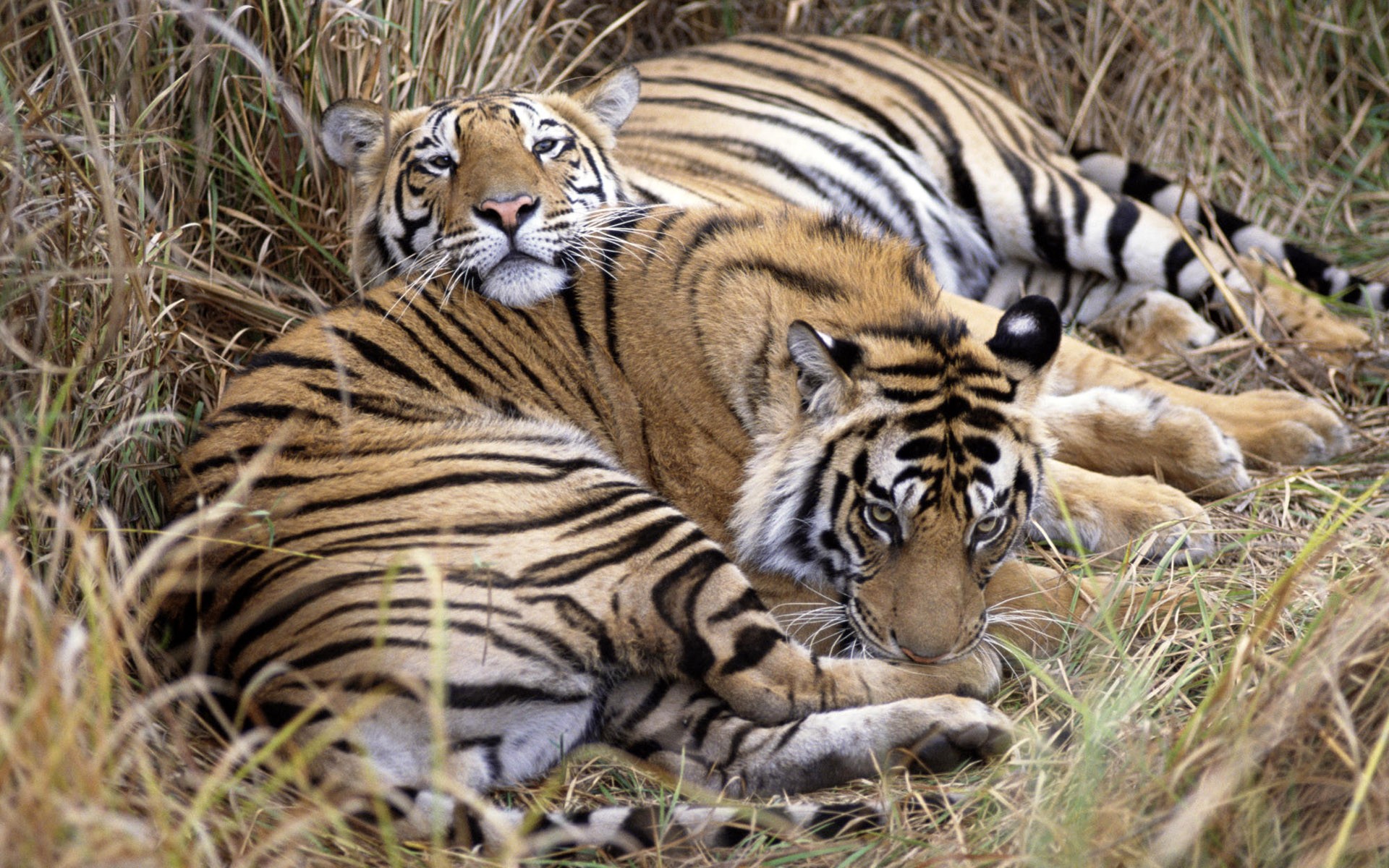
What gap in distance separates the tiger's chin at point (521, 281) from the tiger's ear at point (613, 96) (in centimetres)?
71

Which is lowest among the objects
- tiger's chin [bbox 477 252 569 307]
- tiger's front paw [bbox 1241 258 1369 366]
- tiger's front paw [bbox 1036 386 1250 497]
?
tiger's front paw [bbox 1036 386 1250 497]

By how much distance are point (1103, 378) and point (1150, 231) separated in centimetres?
92

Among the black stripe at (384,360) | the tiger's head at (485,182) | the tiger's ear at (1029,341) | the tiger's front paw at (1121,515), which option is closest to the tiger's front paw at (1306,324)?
the tiger's front paw at (1121,515)

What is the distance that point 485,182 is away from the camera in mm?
2775

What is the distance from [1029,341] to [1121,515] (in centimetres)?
62

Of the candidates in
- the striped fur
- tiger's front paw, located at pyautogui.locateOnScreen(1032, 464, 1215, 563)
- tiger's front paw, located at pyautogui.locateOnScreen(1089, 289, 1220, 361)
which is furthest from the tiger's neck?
tiger's front paw, located at pyautogui.locateOnScreen(1089, 289, 1220, 361)

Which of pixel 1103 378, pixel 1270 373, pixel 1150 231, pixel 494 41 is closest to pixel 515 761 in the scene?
pixel 1103 378

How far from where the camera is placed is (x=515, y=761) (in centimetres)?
215

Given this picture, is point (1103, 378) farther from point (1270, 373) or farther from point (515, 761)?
point (515, 761)

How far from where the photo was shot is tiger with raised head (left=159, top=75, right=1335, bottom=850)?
6.76ft

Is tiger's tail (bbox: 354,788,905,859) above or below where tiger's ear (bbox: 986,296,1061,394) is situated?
below

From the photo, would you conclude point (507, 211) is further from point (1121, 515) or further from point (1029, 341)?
point (1121, 515)

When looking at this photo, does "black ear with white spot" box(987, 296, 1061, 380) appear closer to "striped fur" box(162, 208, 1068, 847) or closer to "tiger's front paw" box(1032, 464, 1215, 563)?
"striped fur" box(162, 208, 1068, 847)

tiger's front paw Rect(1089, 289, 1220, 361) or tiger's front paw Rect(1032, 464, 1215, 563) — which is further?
tiger's front paw Rect(1089, 289, 1220, 361)
